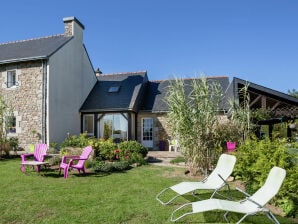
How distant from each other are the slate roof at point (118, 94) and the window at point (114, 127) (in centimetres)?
62

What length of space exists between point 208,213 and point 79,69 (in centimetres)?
1481

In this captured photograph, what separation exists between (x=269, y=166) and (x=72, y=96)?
13.8 metres

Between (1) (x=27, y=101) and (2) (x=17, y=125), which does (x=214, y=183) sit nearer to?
(1) (x=27, y=101)

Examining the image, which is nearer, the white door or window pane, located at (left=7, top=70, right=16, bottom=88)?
window pane, located at (left=7, top=70, right=16, bottom=88)

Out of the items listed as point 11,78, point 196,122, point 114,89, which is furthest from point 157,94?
point 196,122

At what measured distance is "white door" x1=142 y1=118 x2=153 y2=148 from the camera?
17.7m

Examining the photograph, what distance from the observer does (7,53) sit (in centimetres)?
1705

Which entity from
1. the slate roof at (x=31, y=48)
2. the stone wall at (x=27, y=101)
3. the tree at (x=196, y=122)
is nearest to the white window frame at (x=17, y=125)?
the stone wall at (x=27, y=101)

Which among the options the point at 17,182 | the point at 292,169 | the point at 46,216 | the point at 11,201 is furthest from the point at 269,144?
the point at 17,182

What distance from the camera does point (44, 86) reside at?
1452 cm

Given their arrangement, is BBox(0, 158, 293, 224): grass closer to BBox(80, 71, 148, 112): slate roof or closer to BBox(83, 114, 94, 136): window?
BBox(80, 71, 148, 112): slate roof

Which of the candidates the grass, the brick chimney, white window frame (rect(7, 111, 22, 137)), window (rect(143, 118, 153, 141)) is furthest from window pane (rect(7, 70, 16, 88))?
the grass

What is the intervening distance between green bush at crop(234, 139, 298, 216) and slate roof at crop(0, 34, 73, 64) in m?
11.7

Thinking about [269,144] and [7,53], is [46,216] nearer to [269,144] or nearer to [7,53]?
[269,144]
